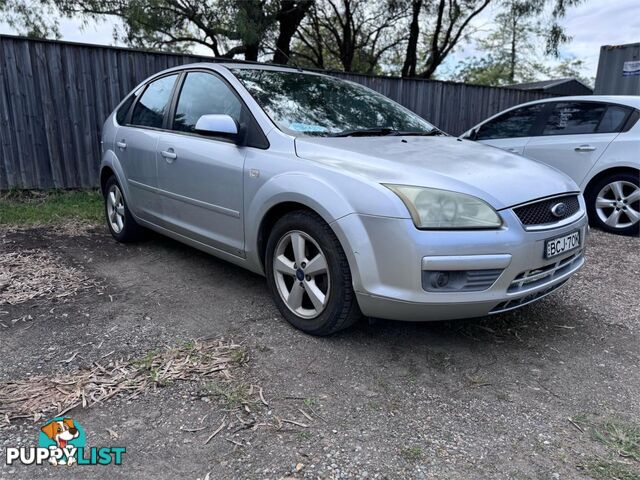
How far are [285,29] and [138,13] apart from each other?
3736mm

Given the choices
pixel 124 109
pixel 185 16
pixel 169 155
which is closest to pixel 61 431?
pixel 169 155

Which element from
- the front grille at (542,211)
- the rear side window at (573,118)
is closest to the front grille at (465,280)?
the front grille at (542,211)

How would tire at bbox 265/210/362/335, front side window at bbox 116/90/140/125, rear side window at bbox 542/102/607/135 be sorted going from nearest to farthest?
tire at bbox 265/210/362/335
front side window at bbox 116/90/140/125
rear side window at bbox 542/102/607/135

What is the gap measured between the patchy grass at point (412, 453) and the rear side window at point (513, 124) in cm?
525

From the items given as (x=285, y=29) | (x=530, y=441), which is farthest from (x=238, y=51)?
(x=530, y=441)

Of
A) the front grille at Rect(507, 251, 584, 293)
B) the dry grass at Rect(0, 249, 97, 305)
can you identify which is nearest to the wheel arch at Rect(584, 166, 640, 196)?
the front grille at Rect(507, 251, 584, 293)

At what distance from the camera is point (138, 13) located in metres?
9.31

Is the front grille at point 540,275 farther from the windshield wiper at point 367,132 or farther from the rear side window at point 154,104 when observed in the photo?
the rear side window at point 154,104

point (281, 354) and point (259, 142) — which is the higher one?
point (259, 142)

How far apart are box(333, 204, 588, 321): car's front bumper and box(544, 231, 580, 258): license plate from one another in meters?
0.03

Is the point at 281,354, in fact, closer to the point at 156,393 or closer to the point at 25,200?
the point at 156,393

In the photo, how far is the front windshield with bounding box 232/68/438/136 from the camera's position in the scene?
3219mm
